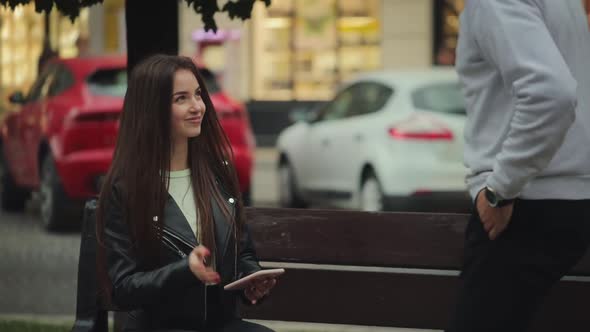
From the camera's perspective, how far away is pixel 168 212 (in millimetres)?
3855

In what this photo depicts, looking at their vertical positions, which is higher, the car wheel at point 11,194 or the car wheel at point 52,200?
the car wheel at point 52,200

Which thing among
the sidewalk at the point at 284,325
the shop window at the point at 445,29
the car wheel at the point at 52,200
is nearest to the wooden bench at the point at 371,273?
the sidewalk at the point at 284,325

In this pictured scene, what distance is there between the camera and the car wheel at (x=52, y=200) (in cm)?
1264

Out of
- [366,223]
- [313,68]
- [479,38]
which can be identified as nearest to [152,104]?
[479,38]

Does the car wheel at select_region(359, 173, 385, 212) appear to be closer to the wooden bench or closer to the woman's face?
the wooden bench

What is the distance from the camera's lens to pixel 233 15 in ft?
18.9

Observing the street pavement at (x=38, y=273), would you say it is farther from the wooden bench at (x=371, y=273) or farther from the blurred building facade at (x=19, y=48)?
the blurred building facade at (x=19, y=48)

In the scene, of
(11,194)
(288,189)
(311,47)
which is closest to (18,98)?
(11,194)

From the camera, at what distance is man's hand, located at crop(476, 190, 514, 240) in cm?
348

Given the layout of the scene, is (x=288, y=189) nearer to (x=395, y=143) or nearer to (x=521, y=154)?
(x=395, y=143)

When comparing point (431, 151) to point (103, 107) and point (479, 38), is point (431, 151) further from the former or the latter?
point (479, 38)

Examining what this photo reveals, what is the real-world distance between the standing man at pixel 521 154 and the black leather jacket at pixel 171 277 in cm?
66

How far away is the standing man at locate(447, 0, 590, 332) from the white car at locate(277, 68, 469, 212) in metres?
8.57

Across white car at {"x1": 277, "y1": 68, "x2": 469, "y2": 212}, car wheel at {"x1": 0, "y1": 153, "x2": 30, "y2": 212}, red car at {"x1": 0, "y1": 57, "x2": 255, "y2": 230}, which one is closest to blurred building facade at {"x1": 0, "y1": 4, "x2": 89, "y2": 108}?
car wheel at {"x1": 0, "y1": 153, "x2": 30, "y2": 212}
